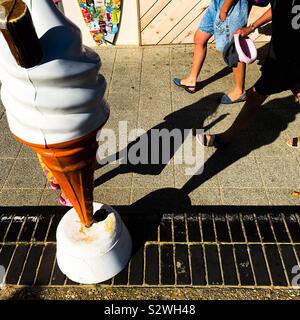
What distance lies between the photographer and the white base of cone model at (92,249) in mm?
2404

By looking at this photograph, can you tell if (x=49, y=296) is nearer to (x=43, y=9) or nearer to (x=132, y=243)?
(x=132, y=243)

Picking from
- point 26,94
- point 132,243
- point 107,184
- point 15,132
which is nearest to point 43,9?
point 26,94

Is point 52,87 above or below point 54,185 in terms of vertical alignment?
above

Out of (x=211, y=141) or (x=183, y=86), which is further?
(x=183, y=86)

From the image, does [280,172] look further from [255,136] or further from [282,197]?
[255,136]

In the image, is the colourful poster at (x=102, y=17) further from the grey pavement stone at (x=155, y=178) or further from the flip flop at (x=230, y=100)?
the grey pavement stone at (x=155, y=178)

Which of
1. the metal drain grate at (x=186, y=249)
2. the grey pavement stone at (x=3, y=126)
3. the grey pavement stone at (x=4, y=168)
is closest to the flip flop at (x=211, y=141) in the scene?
the metal drain grate at (x=186, y=249)

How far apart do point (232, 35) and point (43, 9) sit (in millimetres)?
3369

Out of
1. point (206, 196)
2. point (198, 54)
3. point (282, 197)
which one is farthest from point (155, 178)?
point (198, 54)

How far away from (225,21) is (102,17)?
2198mm

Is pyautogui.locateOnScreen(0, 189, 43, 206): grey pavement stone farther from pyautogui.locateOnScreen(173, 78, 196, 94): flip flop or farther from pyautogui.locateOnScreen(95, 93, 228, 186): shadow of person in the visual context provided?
pyautogui.locateOnScreen(173, 78, 196, 94): flip flop

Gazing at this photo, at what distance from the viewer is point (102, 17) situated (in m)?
5.60

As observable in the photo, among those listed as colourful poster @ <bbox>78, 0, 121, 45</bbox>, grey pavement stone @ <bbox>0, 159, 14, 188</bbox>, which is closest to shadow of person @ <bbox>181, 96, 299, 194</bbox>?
grey pavement stone @ <bbox>0, 159, 14, 188</bbox>

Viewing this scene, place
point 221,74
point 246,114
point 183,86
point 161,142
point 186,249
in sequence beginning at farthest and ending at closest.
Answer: point 221,74
point 183,86
point 161,142
point 246,114
point 186,249
